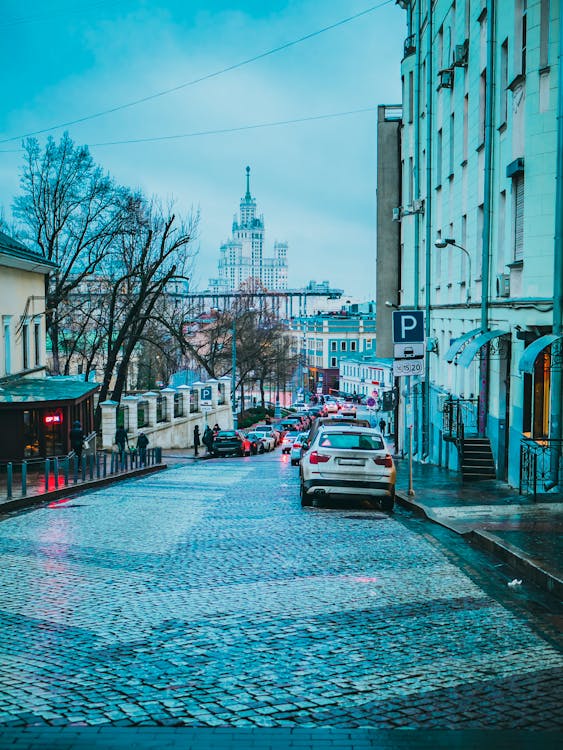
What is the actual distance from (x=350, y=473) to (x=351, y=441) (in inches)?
27.3

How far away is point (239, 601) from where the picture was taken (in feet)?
27.0

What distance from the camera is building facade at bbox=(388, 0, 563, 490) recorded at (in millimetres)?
15820

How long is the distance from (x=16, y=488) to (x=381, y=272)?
2455 cm

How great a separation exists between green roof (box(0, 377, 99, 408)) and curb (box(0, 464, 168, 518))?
9.26 feet

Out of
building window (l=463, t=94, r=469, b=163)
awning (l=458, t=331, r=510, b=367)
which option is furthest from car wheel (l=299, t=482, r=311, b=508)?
building window (l=463, t=94, r=469, b=163)

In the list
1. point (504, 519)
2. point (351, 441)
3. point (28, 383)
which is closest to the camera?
point (504, 519)

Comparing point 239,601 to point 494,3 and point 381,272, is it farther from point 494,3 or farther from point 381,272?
point 381,272

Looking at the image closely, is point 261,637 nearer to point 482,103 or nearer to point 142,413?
point 482,103

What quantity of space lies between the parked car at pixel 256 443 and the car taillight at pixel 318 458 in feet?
102

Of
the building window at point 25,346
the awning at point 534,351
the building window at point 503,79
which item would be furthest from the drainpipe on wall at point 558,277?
the building window at point 25,346

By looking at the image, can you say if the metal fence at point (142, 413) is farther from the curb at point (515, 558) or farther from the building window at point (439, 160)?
the curb at point (515, 558)

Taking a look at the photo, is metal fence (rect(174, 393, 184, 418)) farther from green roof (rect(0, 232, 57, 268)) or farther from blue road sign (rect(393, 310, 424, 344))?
blue road sign (rect(393, 310, 424, 344))

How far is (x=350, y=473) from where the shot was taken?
50.7 ft

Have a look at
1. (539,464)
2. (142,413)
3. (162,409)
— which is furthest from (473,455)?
(162,409)
